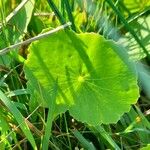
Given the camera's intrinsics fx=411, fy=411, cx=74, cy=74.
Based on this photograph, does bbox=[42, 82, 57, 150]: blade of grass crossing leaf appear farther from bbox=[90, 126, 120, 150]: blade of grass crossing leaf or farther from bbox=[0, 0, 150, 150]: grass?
bbox=[90, 126, 120, 150]: blade of grass crossing leaf

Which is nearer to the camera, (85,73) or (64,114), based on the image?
(85,73)

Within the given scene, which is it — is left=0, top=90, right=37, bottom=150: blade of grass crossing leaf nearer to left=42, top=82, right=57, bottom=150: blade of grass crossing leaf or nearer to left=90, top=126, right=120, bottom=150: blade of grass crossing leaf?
left=42, top=82, right=57, bottom=150: blade of grass crossing leaf

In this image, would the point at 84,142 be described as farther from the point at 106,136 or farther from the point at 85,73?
the point at 85,73

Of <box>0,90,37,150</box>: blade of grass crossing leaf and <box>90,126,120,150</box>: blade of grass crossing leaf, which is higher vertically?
<box>0,90,37,150</box>: blade of grass crossing leaf

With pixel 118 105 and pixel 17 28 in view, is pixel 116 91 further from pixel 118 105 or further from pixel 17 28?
pixel 17 28

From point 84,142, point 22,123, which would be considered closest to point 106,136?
point 84,142

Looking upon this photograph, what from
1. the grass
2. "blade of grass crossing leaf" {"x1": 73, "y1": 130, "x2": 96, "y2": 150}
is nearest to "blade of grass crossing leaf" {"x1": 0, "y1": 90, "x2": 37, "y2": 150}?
the grass
